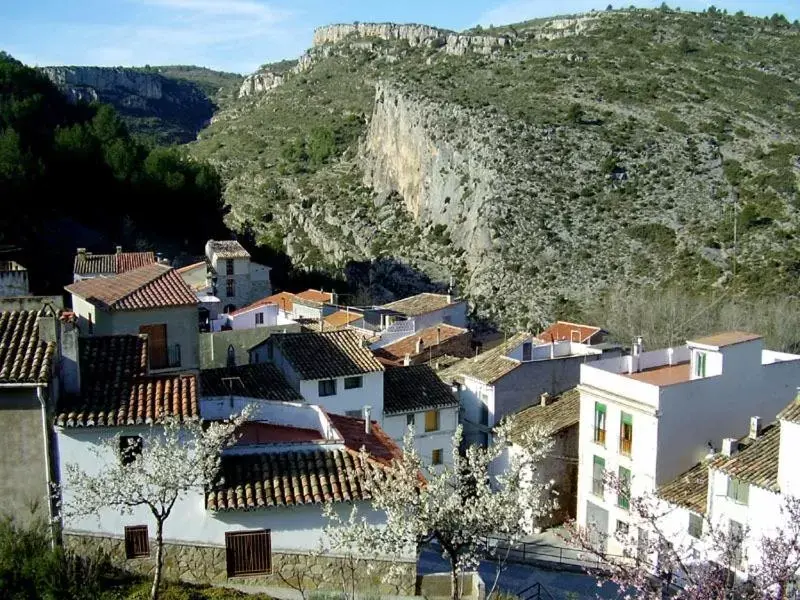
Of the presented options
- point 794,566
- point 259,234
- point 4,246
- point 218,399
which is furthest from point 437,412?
point 259,234

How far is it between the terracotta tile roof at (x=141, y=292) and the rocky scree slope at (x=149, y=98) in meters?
110

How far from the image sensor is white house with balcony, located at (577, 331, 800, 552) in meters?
24.7

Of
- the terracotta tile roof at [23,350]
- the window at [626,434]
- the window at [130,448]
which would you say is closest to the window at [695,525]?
the window at [626,434]

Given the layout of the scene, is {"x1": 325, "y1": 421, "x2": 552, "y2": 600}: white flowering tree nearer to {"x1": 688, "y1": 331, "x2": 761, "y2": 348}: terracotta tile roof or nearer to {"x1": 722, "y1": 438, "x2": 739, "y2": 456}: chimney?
{"x1": 722, "y1": 438, "x2": 739, "y2": 456}: chimney

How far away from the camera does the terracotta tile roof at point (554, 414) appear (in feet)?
96.0

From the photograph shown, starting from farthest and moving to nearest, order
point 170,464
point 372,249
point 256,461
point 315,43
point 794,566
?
point 315,43 → point 372,249 → point 256,461 → point 170,464 → point 794,566

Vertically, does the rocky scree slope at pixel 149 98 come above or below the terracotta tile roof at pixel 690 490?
above

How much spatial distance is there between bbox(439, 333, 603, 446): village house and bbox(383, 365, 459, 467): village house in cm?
105

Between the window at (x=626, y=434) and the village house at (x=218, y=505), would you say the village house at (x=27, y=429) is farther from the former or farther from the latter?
the window at (x=626, y=434)

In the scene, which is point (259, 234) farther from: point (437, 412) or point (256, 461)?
point (256, 461)

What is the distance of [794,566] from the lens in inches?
436

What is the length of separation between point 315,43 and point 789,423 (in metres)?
164

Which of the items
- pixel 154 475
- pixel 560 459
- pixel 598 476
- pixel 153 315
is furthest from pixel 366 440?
pixel 560 459

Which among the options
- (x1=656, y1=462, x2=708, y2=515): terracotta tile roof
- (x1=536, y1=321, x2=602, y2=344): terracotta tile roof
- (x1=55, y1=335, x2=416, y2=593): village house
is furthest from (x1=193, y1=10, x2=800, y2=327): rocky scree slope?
(x1=55, y1=335, x2=416, y2=593): village house
